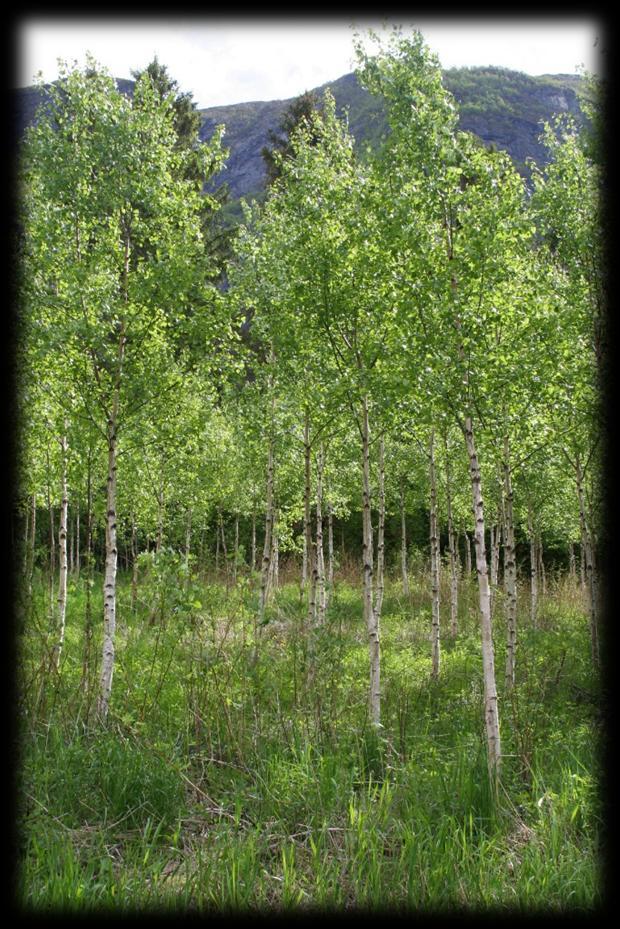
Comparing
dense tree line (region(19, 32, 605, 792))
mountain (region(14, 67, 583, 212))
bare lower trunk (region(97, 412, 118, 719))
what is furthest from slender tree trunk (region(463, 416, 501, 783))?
mountain (region(14, 67, 583, 212))

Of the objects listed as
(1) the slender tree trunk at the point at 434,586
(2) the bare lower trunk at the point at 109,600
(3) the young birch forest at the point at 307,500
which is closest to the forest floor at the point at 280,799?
(3) the young birch forest at the point at 307,500

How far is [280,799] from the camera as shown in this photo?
17.9ft

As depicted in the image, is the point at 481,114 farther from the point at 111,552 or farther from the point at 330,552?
the point at 111,552

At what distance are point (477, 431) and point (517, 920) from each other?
501 centimetres

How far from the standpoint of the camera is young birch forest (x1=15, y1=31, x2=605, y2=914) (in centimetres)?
460

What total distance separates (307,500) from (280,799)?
6.26 metres

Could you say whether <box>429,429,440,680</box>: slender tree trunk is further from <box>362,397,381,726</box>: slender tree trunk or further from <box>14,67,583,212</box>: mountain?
<box>14,67,583,212</box>: mountain

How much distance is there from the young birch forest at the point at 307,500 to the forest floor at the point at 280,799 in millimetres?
32

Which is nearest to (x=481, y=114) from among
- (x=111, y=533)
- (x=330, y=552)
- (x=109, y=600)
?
(x=330, y=552)

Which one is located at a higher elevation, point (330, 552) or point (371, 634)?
point (330, 552)

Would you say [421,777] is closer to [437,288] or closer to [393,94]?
[437,288]

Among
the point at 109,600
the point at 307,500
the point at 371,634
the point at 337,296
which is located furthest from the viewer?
the point at 307,500

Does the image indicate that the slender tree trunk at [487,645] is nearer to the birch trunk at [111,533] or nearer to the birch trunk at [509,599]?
the birch trunk at [509,599]

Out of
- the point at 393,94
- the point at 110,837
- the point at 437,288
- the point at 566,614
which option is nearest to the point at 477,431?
the point at 437,288
